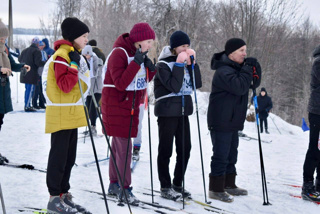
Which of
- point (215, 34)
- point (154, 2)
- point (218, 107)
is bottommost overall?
point (218, 107)

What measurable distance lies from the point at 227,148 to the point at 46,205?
198cm

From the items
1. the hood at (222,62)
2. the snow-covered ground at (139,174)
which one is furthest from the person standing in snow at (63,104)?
the hood at (222,62)

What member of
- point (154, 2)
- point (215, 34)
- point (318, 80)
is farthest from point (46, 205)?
point (154, 2)

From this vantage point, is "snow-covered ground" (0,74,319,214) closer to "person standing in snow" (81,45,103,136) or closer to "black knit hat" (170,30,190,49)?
"person standing in snow" (81,45,103,136)

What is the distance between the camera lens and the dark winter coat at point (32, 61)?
9.15 m

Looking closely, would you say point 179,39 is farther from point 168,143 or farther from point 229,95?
point 168,143

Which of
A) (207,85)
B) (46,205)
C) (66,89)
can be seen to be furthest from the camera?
(207,85)

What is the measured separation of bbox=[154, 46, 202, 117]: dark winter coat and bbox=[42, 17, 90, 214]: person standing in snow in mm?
918

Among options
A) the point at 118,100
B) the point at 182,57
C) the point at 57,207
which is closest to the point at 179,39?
the point at 182,57

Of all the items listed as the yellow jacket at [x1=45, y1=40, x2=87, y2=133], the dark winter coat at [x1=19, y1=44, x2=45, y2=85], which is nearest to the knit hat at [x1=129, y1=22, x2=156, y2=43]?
the yellow jacket at [x1=45, y1=40, x2=87, y2=133]

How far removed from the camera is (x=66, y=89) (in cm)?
296

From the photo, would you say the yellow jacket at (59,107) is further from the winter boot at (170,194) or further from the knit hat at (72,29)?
the winter boot at (170,194)

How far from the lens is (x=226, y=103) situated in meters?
3.98

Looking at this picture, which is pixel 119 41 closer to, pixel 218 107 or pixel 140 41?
pixel 140 41
